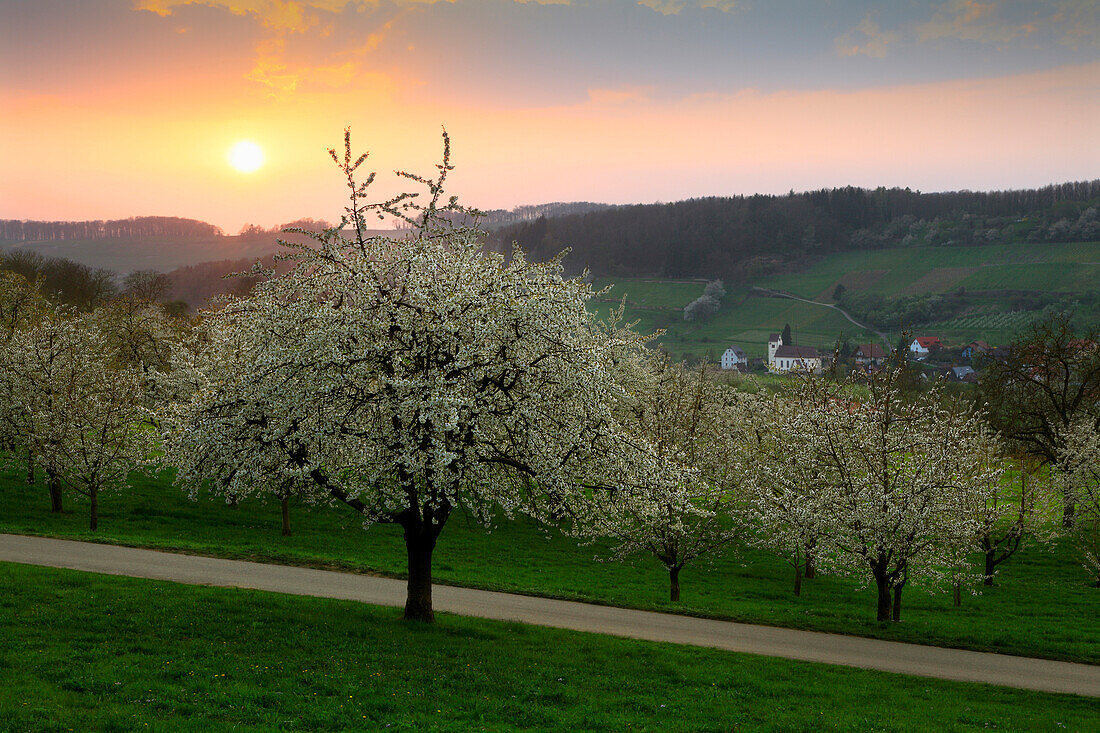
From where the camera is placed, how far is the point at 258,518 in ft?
111

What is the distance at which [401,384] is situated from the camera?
14641 millimetres

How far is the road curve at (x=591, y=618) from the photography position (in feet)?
62.5

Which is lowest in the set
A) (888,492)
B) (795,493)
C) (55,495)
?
(55,495)

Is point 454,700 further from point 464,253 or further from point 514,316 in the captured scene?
point 464,253

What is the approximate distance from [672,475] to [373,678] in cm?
795

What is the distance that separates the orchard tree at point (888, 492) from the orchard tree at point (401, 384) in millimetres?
9817

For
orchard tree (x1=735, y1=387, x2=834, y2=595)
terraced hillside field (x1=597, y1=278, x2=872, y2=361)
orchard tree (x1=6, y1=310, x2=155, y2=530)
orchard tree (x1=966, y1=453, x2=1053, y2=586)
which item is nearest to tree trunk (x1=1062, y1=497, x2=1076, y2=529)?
orchard tree (x1=966, y1=453, x2=1053, y2=586)

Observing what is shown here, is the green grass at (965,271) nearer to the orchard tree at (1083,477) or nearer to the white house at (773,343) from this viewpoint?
Result: the white house at (773,343)

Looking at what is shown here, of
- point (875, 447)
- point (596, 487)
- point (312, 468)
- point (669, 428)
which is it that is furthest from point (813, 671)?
point (669, 428)

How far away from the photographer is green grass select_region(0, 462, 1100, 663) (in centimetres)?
2336

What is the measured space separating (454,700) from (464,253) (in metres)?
9.34

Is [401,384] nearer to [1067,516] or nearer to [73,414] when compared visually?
[73,414]

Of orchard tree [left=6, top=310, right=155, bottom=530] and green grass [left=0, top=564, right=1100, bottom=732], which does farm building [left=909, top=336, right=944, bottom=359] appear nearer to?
green grass [left=0, top=564, right=1100, bottom=732]

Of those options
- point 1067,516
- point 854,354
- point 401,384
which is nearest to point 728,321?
point 854,354
